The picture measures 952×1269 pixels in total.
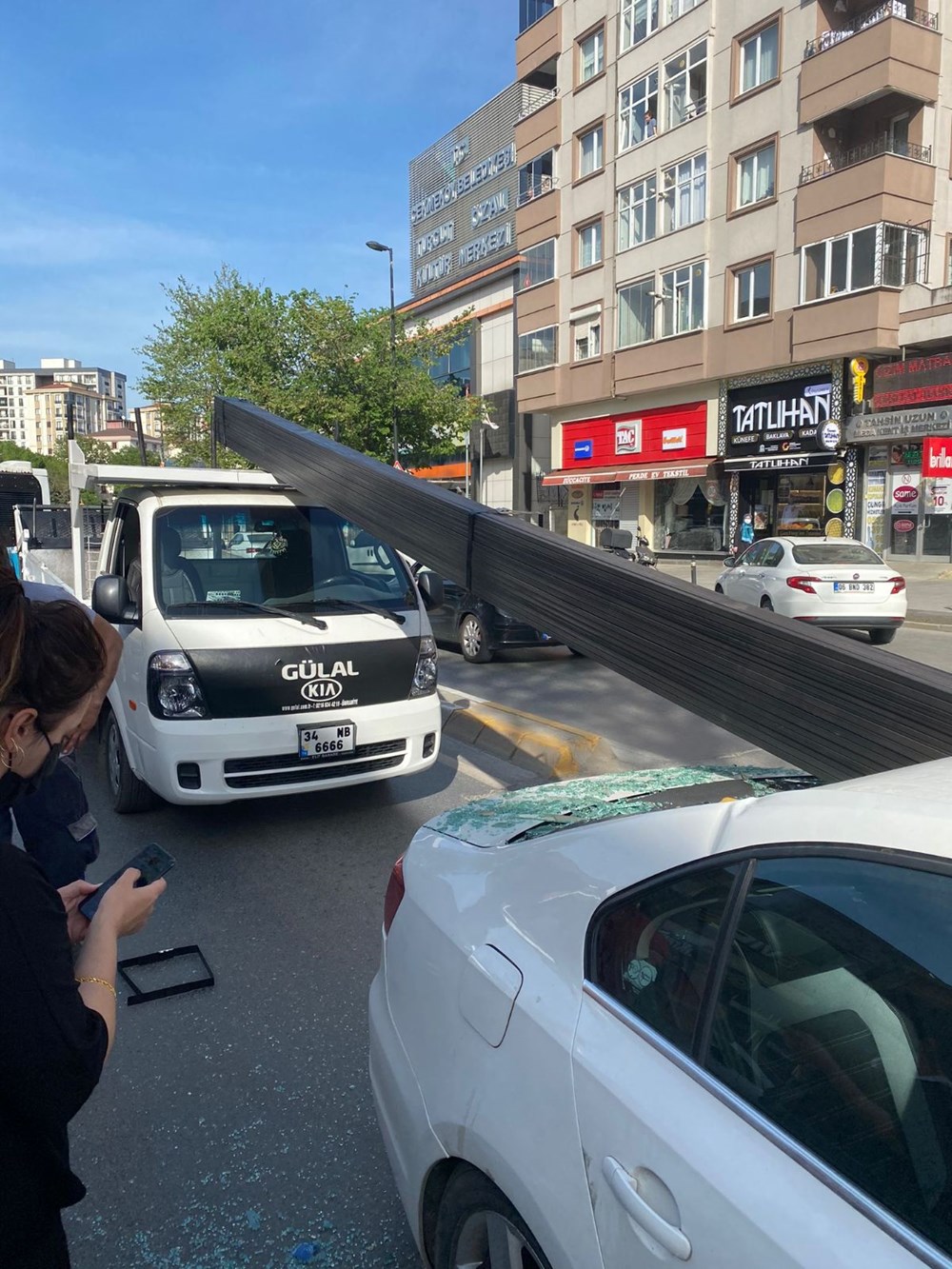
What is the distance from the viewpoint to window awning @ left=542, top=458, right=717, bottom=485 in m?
29.3

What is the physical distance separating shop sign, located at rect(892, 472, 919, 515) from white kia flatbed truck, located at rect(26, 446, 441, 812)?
2037 cm

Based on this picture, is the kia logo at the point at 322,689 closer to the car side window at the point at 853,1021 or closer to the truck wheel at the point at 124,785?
the truck wheel at the point at 124,785

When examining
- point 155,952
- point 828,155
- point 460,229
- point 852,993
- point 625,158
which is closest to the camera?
point 852,993

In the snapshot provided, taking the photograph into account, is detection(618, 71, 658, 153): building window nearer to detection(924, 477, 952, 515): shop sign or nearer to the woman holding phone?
detection(924, 477, 952, 515): shop sign

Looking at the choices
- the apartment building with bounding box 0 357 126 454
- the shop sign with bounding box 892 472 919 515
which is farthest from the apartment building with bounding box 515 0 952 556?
the apartment building with bounding box 0 357 126 454

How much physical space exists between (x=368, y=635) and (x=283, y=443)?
Answer: 1.18 meters

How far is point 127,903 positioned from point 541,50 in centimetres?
3960

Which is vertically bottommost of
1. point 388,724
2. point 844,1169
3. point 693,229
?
point 388,724

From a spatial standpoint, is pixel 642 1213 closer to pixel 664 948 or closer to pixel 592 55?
pixel 664 948

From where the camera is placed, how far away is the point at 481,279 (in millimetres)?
42281

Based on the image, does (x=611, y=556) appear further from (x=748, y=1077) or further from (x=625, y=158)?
(x=625, y=158)

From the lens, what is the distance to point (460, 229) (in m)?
54.7

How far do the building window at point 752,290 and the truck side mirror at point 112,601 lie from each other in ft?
79.8

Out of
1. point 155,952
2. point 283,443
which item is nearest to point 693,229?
point 283,443
